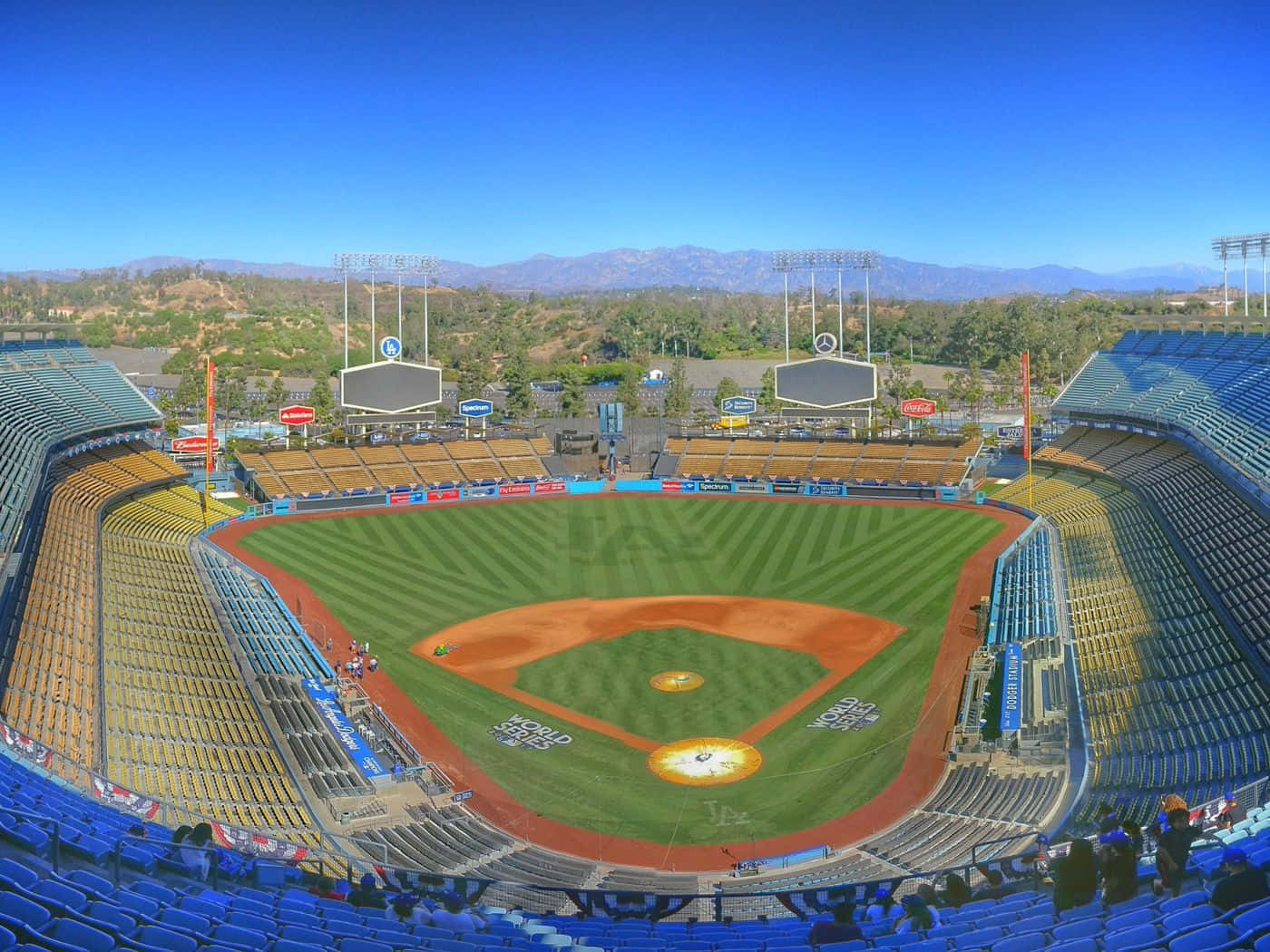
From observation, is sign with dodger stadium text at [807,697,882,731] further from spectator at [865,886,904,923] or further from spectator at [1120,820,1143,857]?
spectator at [1120,820,1143,857]

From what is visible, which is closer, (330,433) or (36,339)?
(36,339)

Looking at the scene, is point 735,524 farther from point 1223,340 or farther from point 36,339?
point 36,339

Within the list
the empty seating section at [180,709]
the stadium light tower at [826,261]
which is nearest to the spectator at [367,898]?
the empty seating section at [180,709]

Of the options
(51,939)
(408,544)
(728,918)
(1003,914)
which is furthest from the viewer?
(408,544)

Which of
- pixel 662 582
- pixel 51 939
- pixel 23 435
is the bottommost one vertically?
pixel 662 582

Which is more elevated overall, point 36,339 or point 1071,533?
point 36,339

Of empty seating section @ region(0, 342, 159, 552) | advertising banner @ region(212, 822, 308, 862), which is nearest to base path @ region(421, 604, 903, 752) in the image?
empty seating section @ region(0, 342, 159, 552)

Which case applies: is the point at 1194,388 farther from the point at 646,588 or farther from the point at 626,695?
the point at 626,695

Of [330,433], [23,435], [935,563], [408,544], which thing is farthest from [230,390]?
[935,563]
